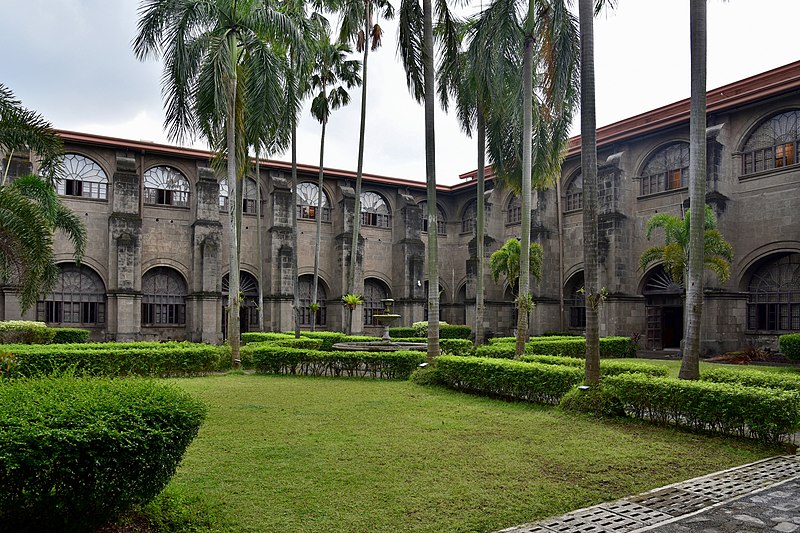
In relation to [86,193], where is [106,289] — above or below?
below

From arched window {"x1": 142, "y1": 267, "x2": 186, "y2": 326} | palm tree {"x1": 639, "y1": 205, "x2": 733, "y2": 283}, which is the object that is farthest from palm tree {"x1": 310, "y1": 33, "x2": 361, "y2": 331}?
palm tree {"x1": 639, "y1": 205, "x2": 733, "y2": 283}

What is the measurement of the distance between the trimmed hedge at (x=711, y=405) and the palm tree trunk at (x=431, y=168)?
5198 millimetres

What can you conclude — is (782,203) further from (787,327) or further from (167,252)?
(167,252)

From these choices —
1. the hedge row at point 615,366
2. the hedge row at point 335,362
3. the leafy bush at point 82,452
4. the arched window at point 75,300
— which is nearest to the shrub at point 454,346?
the hedge row at point 335,362

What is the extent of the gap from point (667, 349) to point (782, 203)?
7728mm

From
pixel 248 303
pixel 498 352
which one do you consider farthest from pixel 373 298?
pixel 498 352

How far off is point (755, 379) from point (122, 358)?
13846 millimetres

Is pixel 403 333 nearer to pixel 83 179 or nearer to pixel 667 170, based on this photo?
pixel 667 170

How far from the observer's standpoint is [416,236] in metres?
35.0

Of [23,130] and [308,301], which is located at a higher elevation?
[23,130]

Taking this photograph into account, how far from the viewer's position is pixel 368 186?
117ft

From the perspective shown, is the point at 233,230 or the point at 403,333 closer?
the point at 233,230

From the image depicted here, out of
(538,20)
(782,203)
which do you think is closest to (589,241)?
(538,20)

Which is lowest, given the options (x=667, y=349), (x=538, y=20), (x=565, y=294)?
(x=667, y=349)
